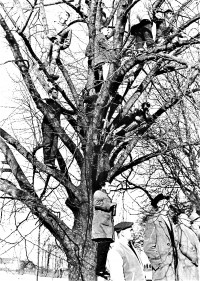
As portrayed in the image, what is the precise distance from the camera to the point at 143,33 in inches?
362

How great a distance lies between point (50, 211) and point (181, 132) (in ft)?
14.2

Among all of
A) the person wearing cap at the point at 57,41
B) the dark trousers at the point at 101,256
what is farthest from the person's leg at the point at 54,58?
the dark trousers at the point at 101,256

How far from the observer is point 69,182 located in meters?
8.43

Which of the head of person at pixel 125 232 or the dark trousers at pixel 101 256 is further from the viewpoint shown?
the dark trousers at pixel 101 256

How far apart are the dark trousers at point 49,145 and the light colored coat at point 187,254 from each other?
251cm

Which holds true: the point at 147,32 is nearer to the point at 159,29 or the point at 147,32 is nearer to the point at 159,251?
the point at 159,29

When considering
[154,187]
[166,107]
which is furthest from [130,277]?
[154,187]

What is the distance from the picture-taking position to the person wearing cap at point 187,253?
8055 millimetres

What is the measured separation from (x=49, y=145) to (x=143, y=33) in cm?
276

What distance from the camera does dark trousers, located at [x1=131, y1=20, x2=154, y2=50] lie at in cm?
910

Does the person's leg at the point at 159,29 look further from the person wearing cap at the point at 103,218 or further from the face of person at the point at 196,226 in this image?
the face of person at the point at 196,226

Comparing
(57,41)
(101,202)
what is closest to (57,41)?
(57,41)

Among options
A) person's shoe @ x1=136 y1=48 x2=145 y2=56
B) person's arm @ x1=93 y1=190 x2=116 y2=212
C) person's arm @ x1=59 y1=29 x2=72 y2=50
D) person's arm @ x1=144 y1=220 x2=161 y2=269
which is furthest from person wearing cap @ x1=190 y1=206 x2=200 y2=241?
person's arm @ x1=59 y1=29 x2=72 y2=50

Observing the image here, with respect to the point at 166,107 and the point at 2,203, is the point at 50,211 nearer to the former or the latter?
the point at 2,203
